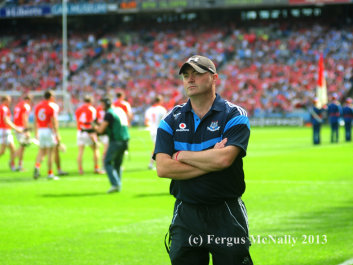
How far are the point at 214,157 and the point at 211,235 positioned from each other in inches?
23.1

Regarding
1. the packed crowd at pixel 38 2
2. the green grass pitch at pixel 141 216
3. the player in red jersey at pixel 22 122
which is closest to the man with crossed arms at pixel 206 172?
the green grass pitch at pixel 141 216

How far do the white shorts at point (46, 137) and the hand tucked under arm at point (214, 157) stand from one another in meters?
13.5

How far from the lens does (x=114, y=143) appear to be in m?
14.8

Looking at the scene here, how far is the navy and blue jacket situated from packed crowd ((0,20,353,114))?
4450 centimetres

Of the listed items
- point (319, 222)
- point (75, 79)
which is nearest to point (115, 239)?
point (319, 222)

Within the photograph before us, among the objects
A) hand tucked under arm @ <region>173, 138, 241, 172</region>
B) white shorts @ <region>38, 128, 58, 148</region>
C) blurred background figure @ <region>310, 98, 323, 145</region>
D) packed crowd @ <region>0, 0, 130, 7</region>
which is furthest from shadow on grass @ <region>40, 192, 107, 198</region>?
packed crowd @ <region>0, 0, 130, 7</region>

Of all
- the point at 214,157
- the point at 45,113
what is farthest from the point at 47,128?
the point at 214,157

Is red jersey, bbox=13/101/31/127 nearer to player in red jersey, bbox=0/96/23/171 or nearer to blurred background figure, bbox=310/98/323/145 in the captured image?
player in red jersey, bbox=0/96/23/171

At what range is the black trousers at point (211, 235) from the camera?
15.7ft

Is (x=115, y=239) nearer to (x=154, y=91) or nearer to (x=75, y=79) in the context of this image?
(x=154, y=91)

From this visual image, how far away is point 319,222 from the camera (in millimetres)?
10820

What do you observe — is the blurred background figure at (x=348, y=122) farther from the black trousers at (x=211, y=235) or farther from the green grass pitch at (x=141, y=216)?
the black trousers at (x=211, y=235)

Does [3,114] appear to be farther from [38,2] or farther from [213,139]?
[38,2]

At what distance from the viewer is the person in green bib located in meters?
14.7
